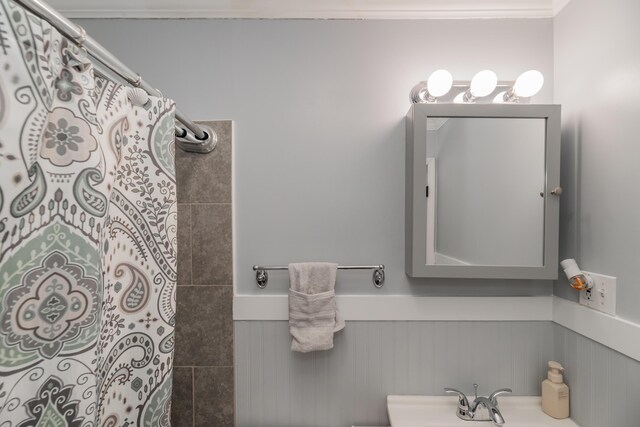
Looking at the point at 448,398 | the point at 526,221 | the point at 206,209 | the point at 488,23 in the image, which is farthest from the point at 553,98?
the point at 206,209

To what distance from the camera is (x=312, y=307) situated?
3.87 ft

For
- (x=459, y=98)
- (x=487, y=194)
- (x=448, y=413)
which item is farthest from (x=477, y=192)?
(x=448, y=413)

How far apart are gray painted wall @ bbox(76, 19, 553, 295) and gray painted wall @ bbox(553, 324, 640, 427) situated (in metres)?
0.22

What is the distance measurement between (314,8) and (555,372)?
1.65 meters

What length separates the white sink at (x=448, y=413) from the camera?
1114mm

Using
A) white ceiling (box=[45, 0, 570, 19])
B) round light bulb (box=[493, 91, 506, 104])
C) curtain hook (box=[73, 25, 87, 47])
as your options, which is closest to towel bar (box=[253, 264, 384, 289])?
round light bulb (box=[493, 91, 506, 104])

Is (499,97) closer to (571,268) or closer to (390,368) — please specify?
(571,268)

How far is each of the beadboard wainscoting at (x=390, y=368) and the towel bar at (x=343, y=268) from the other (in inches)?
6.6

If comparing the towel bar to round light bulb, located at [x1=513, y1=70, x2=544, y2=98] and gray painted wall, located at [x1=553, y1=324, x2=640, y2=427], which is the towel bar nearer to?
gray painted wall, located at [x1=553, y1=324, x2=640, y2=427]

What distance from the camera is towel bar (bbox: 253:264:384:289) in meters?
1.23

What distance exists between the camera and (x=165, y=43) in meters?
1.27

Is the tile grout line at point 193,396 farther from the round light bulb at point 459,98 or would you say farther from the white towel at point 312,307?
the round light bulb at point 459,98

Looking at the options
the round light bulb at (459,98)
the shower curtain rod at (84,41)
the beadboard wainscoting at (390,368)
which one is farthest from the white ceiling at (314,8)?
the beadboard wainscoting at (390,368)

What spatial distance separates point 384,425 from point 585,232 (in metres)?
1.02
